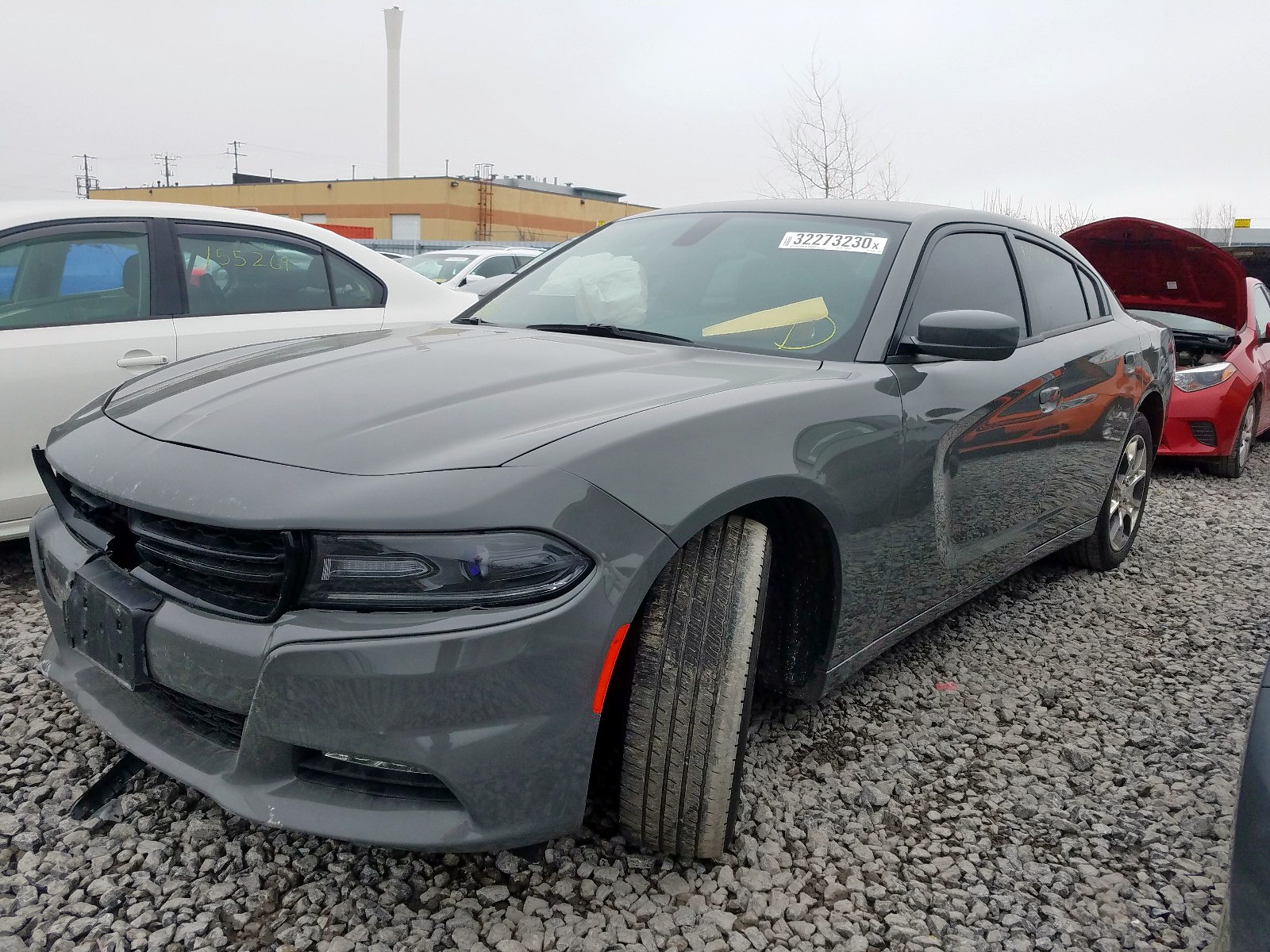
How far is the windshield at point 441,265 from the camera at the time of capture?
14.2 metres

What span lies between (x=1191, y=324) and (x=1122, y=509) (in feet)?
11.6

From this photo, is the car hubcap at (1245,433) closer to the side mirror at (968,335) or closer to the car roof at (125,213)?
the side mirror at (968,335)

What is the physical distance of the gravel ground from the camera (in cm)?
190

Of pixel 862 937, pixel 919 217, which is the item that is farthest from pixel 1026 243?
pixel 862 937

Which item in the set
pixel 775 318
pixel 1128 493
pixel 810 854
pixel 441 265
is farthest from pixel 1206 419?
pixel 441 265

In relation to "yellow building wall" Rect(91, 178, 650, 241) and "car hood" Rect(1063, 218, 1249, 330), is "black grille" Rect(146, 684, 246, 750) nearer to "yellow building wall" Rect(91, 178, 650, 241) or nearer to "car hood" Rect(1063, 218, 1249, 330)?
"car hood" Rect(1063, 218, 1249, 330)

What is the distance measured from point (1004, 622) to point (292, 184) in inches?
2202

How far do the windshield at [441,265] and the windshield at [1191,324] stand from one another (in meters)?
9.33

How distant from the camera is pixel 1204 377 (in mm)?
6715

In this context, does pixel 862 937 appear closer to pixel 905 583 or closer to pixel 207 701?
pixel 905 583

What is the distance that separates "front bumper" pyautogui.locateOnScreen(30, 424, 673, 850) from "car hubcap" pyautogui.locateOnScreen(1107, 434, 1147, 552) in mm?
3216

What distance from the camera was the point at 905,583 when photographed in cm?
257

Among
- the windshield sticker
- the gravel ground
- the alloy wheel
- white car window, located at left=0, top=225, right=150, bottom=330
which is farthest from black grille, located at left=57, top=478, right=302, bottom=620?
the alloy wheel

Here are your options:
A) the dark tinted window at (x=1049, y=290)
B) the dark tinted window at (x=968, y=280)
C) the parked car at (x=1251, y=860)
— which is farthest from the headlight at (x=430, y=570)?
the dark tinted window at (x=1049, y=290)
